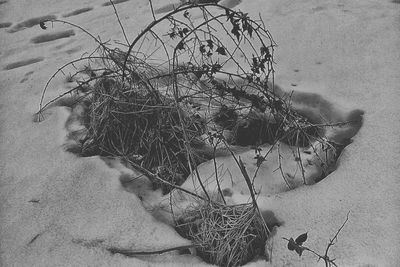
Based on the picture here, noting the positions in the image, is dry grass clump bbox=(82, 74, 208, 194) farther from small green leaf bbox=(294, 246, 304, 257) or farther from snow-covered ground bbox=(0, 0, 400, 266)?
small green leaf bbox=(294, 246, 304, 257)

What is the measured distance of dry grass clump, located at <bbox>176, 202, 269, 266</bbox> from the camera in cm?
143

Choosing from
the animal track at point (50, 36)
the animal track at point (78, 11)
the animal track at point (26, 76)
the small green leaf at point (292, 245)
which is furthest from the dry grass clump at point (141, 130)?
the animal track at point (78, 11)

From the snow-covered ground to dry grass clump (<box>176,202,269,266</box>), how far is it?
61mm

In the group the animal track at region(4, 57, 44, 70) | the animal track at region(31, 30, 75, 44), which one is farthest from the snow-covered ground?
the animal track at region(31, 30, 75, 44)

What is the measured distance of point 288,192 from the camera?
64.1 inches

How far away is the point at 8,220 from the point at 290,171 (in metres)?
1.15

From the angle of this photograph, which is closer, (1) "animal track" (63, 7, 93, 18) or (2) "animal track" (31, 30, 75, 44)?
(2) "animal track" (31, 30, 75, 44)

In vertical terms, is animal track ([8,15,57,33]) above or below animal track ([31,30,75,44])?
above

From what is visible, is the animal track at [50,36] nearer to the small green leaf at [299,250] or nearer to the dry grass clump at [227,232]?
the dry grass clump at [227,232]

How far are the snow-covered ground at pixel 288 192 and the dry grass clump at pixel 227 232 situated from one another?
0.06 m

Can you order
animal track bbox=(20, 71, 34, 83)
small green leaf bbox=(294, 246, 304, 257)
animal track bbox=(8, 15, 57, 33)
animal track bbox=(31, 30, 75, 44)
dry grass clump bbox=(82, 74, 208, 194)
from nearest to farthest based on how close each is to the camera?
small green leaf bbox=(294, 246, 304, 257)
dry grass clump bbox=(82, 74, 208, 194)
animal track bbox=(20, 71, 34, 83)
animal track bbox=(31, 30, 75, 44)
animal track bbox=(8, 15, 57, 33)

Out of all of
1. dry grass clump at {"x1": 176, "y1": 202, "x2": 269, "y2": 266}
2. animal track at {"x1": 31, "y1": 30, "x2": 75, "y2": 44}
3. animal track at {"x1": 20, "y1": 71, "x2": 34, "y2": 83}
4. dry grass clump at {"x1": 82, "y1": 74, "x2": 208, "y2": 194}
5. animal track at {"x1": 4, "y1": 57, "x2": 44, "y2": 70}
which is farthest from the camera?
animal track at {"x1": 31, "y1": 30, "x2": 75, "y2": 44}

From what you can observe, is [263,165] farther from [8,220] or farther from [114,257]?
[8,220]

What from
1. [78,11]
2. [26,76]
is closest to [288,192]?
[26,76]
